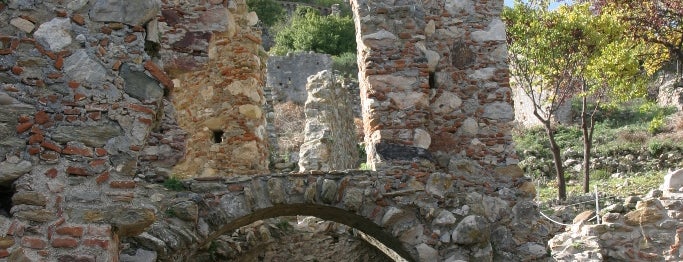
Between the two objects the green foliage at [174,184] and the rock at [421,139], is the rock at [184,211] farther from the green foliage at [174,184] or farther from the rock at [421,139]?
the rock at [421,139]

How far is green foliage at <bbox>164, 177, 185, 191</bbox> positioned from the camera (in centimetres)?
612

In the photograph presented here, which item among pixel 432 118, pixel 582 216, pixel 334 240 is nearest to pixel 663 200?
pixel 582 216

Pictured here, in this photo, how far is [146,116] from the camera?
4.32m

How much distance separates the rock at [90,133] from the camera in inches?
159

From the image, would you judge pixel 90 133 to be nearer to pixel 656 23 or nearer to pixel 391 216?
pixel 391 216

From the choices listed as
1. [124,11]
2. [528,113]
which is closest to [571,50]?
[528,113]

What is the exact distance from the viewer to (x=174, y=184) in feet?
20.1

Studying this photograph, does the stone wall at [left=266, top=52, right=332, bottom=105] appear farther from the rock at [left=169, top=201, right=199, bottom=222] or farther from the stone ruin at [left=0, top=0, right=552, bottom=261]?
the rock at [left=169, top=201, right=199, bottom=222]

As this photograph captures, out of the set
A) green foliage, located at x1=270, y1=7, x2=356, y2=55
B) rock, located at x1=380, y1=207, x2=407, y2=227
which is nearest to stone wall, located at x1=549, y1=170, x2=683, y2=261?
rock, located at x1=380, y1=207, x2=407, y2=227

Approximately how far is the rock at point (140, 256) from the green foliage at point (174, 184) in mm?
819

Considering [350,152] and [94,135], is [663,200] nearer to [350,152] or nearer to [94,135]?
[350,152]

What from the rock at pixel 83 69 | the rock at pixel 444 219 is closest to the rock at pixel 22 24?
the rock at pixel 83 69

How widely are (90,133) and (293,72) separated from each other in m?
21.6

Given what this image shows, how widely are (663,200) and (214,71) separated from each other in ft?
17.3
